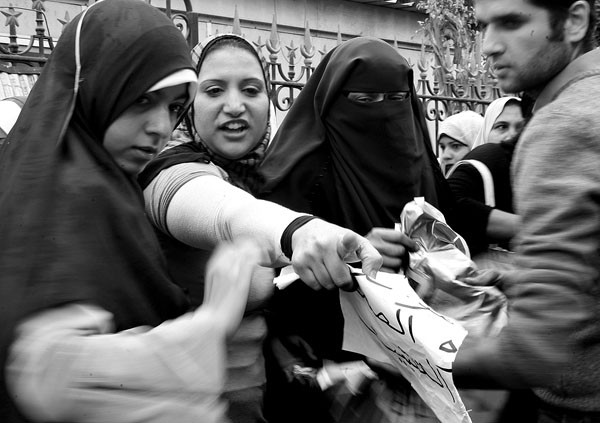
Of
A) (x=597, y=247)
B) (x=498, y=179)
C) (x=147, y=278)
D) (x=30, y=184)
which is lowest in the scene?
(x=498, y=179)

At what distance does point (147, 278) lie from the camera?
5.07 ft

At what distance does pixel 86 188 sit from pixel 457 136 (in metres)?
4.16

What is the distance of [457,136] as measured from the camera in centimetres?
527

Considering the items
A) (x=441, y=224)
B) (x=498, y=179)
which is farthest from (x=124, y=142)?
(x=498, y=179)

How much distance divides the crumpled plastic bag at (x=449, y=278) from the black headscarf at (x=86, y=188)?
0.65 metres

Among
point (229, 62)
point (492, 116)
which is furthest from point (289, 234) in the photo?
point (492, 116)

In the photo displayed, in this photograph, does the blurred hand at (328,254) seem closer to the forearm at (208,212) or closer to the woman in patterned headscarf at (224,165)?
the forearm at (208,212)

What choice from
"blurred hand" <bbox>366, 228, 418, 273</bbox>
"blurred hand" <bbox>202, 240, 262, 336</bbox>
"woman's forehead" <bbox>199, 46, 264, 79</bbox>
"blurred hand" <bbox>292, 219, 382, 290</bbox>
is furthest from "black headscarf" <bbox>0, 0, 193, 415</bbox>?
"woman's forehead" <bbox>199, 46, 264, 79</bbox>

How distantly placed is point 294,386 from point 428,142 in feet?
3.40

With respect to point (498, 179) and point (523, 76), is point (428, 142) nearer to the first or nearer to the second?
point (498, 179)

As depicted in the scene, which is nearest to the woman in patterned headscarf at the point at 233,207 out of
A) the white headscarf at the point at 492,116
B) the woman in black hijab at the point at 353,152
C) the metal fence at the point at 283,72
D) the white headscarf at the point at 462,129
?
the woman in black hijab at the point at 353,152

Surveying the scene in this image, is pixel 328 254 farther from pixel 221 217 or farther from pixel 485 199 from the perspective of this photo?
pixel 485 199

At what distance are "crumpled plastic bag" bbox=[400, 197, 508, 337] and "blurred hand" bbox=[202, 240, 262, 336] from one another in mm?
554

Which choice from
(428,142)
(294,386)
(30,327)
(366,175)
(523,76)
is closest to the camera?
(30,327)
